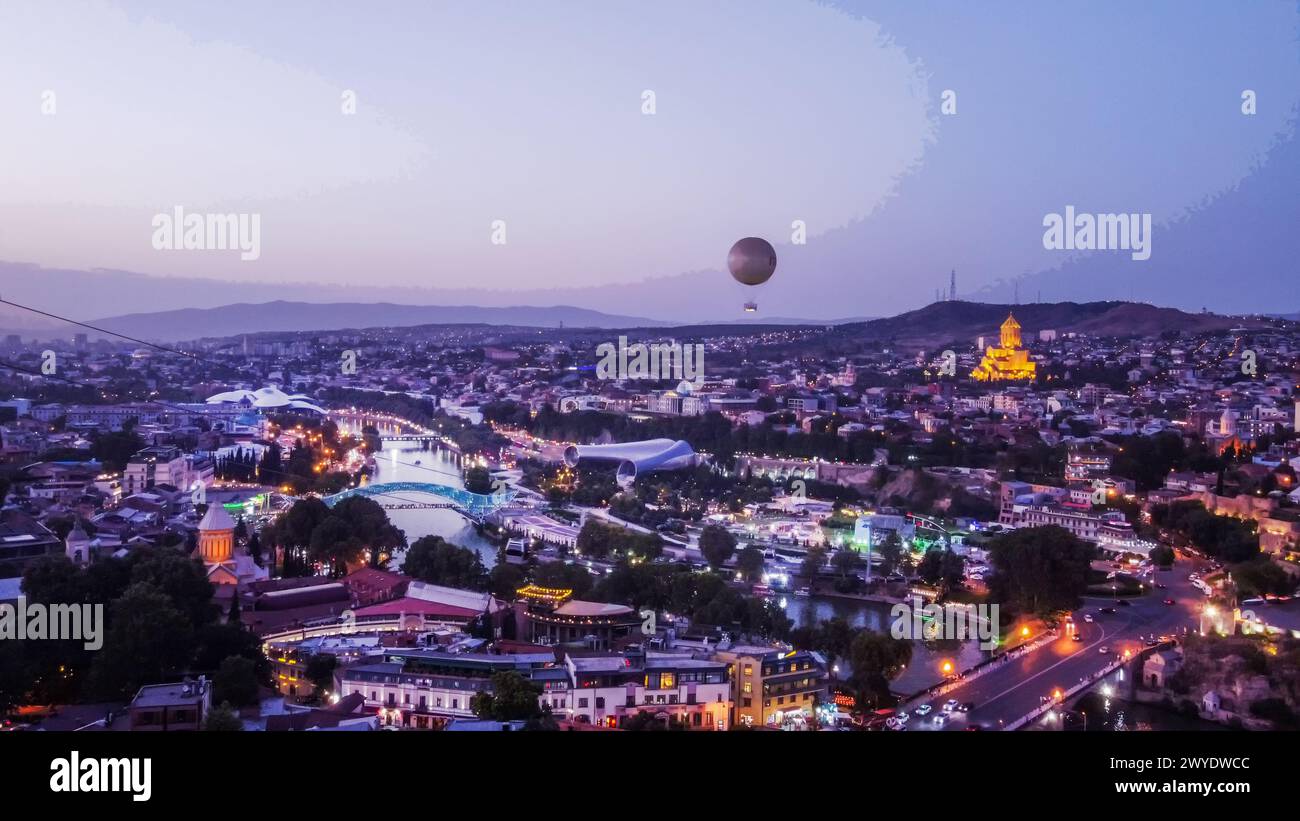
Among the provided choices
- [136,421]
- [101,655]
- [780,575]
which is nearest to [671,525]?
[780,575]

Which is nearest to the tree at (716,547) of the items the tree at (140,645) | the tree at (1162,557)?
the tree at (1162,557)

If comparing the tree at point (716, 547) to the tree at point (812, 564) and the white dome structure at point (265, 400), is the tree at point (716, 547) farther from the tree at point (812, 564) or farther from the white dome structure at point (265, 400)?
the white dome structure at point (265, 400)

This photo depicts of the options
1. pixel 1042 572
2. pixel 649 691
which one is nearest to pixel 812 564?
pixel 1042 572

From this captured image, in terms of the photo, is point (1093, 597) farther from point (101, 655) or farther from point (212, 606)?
point (101, 655)

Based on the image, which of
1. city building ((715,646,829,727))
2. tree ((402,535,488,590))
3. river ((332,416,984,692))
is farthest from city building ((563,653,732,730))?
tree ((402,535,488,590))

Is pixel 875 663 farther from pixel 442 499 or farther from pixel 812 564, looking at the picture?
pixel 442 499

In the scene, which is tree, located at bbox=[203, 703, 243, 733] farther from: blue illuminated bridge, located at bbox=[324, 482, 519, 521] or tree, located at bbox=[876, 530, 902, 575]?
blue illuminated bridge, located at bbox=[324, 482, 519, 521]
